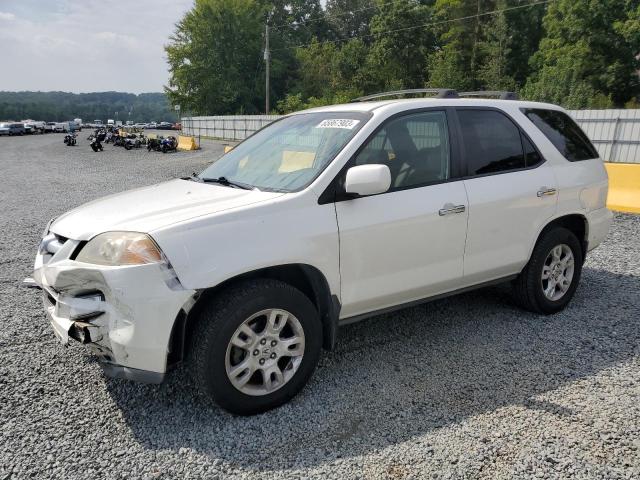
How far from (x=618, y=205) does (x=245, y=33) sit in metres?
63.3

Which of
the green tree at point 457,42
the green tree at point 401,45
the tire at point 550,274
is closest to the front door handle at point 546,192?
the tire at point 550,274

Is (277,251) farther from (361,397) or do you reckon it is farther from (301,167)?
(361,397)

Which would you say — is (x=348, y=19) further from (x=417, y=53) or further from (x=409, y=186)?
(x=409, y=186)

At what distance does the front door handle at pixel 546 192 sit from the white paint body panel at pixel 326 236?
1.5 inches

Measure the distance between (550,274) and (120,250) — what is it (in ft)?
11.7

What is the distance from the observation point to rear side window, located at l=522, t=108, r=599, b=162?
4.38 m

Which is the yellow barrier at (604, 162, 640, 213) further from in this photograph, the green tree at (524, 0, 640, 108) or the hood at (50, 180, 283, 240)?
the green tree at (524, 0, 640, 108)

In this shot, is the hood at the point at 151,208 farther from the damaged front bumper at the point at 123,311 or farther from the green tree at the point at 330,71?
the green tree at the point at 330,71

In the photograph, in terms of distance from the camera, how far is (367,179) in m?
2.98

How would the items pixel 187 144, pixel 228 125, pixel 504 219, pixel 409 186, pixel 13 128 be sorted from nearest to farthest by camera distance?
pixel 409 186, pixel 504 219, pixel 187 144, pixel 228 125, pixel 13 128

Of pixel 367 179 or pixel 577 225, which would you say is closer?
pixel 367 179

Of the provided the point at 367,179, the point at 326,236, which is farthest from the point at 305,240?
the point at 367,179

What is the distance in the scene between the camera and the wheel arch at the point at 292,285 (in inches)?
110

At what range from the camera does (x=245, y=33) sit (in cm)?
6462
